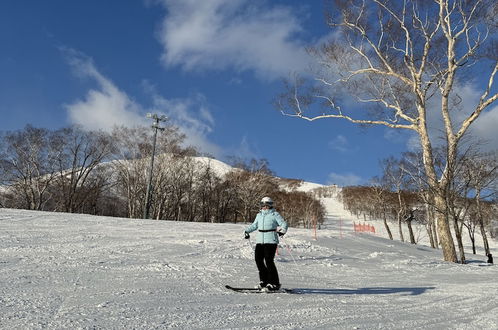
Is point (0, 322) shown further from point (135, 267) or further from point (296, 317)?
point (135, 267)

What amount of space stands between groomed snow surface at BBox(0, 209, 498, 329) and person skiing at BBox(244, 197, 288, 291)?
434mm

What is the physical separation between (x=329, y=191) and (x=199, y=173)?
12374 centimetres

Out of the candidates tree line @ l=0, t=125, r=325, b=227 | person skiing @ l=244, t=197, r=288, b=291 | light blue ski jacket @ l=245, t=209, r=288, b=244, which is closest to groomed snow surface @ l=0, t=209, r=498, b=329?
person skiing @ l=244, t=197, r=288, b=291

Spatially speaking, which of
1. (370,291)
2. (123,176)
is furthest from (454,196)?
(123,176)

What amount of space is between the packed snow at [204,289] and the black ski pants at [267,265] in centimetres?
34

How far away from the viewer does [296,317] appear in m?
4.32

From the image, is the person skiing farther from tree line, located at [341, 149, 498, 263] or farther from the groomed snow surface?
tree line, located at [341, 149, 498, 263]

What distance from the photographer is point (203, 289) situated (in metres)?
5.68

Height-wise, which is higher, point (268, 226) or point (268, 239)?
point (268, 226)

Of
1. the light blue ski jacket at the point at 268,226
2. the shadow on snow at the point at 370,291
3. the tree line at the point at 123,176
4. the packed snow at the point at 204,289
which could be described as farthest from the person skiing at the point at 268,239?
the tree line at the point at 123,176

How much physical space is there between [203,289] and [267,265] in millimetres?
1183

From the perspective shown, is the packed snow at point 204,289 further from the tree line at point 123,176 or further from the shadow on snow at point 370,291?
the tree line at point 123,176

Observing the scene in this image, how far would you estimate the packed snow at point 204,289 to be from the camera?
399 centimetres

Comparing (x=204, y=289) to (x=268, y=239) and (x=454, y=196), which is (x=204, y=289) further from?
(x=454, y=196)
